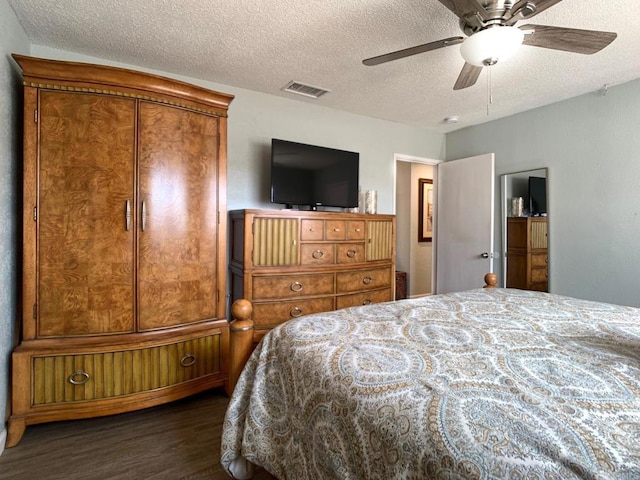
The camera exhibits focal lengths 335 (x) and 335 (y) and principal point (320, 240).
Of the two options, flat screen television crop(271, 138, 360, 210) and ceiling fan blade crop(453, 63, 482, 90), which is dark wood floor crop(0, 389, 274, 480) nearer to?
flat screen television crop(271, 138, 360, 210)

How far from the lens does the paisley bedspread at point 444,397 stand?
66cm

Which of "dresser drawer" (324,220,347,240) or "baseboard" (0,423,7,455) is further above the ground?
"dresser drawer" (324,220,347,240)

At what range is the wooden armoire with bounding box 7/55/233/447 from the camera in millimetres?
1894

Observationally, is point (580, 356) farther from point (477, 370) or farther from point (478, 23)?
point (478, 23)

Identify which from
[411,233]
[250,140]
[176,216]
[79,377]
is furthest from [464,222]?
[79,377]

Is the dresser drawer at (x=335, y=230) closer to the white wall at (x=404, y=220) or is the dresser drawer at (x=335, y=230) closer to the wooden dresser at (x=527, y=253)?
the wooden dresser at (x=527, y=253)

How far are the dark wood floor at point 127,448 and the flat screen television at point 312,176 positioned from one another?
1827mm

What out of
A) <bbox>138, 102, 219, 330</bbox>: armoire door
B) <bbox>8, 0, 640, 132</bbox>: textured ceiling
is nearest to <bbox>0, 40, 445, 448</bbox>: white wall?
<bbox>8, 0, 640, 132</bbox>: textured ceiling

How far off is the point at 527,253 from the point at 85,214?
13.2 feet

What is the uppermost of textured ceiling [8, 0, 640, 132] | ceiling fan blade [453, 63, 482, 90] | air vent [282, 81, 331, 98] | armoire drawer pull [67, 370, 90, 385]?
air vent [282, 81, 331, 98]

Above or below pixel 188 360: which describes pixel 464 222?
above

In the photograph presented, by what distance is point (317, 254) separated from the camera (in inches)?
117

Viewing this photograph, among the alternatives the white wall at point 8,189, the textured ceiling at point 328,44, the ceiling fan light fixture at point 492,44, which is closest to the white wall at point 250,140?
the white wall at point 8,189

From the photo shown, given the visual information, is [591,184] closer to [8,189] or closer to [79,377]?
[79,377]
